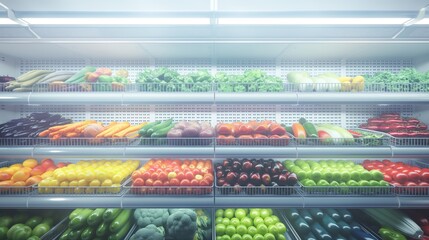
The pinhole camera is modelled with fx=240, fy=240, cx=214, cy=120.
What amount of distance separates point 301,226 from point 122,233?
1.77m

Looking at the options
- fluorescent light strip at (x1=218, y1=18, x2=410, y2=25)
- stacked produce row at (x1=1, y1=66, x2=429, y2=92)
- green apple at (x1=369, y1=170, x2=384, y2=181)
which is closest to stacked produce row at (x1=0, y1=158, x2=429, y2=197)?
green apple at (x1=369, y1=170, x2=384, y2=181)

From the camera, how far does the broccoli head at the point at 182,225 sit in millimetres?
2285

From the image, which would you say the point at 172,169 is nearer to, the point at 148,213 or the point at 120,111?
the point at 148,213

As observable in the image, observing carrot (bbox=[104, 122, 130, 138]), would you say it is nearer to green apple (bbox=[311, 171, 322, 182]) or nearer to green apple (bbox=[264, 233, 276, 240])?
green apple (bbox=[264, 233, 276, 240])

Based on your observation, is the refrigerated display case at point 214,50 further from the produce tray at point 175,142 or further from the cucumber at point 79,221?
the cucumber at point 79,221

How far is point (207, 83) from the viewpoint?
2.45 metres

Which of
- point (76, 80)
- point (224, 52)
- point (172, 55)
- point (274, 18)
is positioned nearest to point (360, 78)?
point (274, 18)

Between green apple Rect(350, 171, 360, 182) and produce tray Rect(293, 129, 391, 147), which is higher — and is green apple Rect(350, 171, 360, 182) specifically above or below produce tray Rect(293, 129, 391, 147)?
below

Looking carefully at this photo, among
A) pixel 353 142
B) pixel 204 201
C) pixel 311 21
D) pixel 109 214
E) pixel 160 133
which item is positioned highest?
pixel 311 21

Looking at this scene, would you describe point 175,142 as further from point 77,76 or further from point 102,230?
point 77,76

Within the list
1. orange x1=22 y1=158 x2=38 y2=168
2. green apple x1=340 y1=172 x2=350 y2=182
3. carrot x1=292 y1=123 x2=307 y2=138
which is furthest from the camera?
orange x1=22 y1=158 x2=38 y2=168

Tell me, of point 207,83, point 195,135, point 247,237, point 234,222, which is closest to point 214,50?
point 207,83

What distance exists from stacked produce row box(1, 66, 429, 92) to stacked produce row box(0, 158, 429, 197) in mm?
822

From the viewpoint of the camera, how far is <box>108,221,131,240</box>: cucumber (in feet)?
7.61
